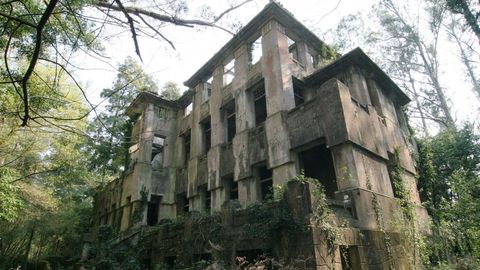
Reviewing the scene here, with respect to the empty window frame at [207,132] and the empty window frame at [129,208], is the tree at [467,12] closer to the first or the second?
the empty window frame at [207,132]

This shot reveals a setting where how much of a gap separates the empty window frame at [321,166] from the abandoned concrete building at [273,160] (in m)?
0.05

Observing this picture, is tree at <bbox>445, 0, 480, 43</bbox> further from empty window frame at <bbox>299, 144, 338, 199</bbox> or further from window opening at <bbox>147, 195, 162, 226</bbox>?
window opening at <bbox>147, 195, 162, 226</bbox>

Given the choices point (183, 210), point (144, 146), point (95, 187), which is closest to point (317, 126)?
point (183, 210)

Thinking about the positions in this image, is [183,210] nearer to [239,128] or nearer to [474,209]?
[239,128]

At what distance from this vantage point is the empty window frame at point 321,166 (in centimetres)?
1289

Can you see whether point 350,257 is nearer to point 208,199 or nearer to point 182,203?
point 208,199

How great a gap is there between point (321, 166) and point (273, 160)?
3111mm

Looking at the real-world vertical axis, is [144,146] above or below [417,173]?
above

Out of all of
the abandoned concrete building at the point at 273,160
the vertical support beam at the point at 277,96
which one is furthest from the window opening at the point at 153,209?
the vertical support beam at the point at 277,96

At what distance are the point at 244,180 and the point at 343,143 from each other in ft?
16.3

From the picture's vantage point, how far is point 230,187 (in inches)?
562

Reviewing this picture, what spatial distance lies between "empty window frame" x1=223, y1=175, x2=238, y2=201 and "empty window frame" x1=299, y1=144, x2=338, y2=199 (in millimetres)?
3489

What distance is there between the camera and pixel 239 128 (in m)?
14.0

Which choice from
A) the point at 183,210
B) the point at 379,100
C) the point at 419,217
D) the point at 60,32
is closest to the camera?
the point at 60,32
